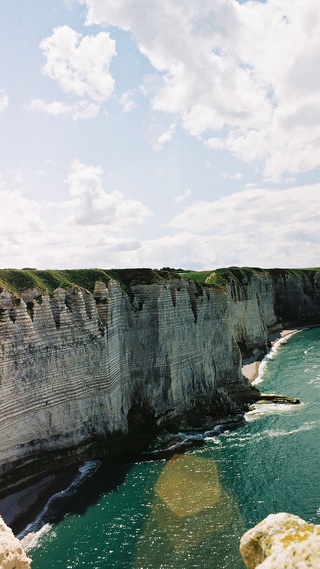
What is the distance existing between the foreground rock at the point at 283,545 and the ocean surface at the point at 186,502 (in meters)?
20.0

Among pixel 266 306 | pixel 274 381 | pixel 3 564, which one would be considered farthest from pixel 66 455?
pixel 266 306

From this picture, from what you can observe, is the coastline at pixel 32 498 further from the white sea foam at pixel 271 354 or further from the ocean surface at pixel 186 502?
the white sea foam at pixel 271 354

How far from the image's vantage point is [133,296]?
47688mm

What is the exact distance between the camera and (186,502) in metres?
30.4

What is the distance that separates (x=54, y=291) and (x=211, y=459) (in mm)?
21313

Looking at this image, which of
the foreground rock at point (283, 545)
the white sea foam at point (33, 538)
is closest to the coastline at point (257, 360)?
the white sea foam at point (33, 538)

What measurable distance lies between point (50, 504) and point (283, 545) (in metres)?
29.2

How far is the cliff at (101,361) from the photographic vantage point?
34062 millimetres

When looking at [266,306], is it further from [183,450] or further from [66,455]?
[66,455]

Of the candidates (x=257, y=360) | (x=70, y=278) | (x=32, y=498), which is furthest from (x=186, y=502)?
(x=257, y=360)

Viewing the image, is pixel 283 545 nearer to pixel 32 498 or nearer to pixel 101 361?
pixel 32 498

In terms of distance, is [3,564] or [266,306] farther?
[266,306]

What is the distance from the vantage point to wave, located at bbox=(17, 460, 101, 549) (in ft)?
91.6

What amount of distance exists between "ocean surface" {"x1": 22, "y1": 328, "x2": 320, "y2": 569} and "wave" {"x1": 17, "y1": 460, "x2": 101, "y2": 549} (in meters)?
0.08
